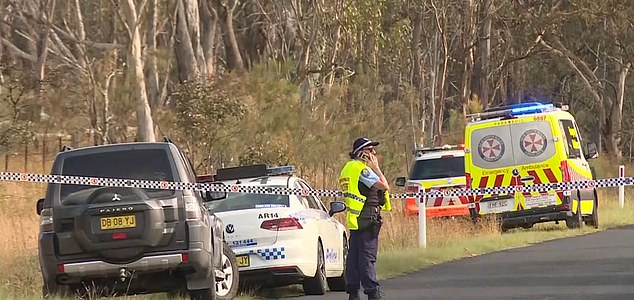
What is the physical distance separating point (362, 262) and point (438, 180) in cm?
1111

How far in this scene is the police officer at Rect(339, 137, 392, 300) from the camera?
39.7 ft

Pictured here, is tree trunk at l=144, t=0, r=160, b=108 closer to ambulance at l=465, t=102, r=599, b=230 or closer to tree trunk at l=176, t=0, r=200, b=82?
tree trunk at l=176, t=0, r=200, b=82

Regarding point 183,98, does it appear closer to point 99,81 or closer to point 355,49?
point 99,81

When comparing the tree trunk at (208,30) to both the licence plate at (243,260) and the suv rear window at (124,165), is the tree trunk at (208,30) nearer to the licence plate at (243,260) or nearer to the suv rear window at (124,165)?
the licence plate at (243,260)

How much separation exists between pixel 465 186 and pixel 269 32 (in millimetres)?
16455

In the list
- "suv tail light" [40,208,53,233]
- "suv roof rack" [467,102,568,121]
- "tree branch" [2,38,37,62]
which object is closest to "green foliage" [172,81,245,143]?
"suv roof rack" [467,102,568,121]

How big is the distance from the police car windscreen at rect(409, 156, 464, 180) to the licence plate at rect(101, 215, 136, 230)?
12.3m

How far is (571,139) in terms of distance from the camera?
22.3m

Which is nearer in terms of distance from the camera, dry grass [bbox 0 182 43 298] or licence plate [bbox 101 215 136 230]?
licence plate [bbox 101 215 136 230]

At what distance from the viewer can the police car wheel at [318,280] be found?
13.8m

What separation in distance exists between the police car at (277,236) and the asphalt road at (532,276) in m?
0.56

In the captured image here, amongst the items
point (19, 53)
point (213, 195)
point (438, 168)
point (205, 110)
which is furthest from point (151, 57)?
point (213, 195)

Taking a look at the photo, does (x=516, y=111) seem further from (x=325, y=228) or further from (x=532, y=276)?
(x=325, y=228)

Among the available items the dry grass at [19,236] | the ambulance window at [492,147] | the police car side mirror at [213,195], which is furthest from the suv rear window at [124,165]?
the ambulance window at [492,147]
